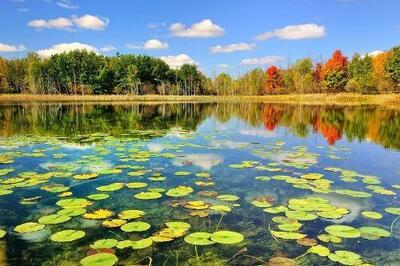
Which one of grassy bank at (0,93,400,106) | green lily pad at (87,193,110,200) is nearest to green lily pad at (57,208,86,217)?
green lily pad at (87,193,110,200)

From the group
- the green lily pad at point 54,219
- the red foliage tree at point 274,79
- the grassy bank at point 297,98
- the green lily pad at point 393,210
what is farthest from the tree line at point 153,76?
the green lily pad at point 54,219

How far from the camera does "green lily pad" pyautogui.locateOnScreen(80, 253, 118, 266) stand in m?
4.61

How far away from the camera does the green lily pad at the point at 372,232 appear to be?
579 centimetres

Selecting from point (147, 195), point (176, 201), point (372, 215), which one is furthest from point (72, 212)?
point (372, 215)

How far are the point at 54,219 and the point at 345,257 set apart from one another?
4.66 metres

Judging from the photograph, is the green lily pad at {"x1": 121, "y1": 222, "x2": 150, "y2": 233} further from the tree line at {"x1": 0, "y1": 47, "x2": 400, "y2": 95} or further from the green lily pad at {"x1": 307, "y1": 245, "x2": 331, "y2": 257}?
the tree line at {"x1": 0, "y1": 47, "x2": 400, "y2": 95}

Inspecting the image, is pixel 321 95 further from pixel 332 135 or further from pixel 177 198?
pixel 177 198

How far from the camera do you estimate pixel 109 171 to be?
9.70m

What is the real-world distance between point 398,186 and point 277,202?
3586mm

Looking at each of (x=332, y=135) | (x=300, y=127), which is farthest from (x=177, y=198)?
(x=300, y=127)

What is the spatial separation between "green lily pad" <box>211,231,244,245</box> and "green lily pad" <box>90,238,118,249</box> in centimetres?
144

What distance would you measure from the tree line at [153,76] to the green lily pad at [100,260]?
66.0 metres

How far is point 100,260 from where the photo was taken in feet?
15.4

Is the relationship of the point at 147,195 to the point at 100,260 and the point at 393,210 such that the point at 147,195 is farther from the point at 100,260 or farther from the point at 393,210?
the point at 393,210
